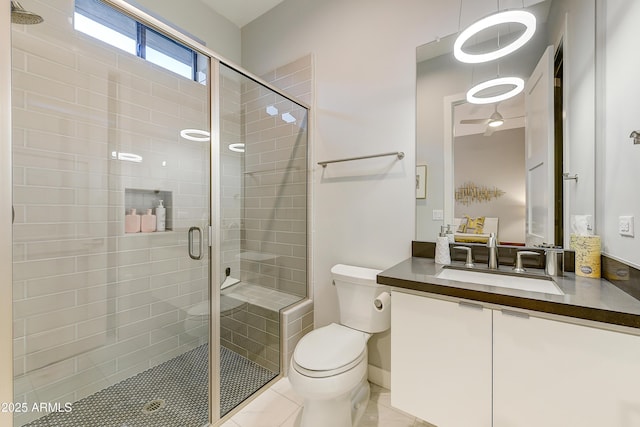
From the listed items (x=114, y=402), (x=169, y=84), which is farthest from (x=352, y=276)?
(x=169, y=84)

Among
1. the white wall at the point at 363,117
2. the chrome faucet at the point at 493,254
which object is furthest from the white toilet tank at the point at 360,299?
the chrome faucet at the point at 493,254

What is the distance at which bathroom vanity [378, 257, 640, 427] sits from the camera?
0.78 meters

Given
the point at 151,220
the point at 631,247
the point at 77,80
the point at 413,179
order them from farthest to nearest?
1. the point at 151,220
2. the point at 413,179
3. the point at 77,80
4. the point at 631,247

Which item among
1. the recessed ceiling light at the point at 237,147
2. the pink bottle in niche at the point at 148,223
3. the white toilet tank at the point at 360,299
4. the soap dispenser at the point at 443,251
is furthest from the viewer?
the recessed ceiling light at the point at 237,147

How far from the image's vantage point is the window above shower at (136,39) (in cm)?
146

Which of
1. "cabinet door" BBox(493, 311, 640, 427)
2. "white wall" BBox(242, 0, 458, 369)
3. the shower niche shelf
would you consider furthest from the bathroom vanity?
the shower niche shelf

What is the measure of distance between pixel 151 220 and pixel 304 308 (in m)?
1.28

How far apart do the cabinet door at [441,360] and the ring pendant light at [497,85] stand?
44.6 inches

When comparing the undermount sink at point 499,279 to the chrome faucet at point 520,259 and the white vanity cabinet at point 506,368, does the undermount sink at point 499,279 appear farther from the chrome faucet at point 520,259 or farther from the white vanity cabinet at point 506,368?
the white vanity cabinet at point 506,368

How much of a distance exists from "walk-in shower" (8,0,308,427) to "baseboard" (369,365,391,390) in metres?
0.67

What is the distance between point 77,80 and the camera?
154 cm

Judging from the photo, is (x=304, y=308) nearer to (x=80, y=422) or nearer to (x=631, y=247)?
(x=80, y=422)

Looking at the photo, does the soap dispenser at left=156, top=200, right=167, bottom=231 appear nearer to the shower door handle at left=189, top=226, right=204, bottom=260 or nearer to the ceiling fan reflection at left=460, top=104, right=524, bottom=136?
the shower door handle at left=189, top=226, right=204, bottom=260

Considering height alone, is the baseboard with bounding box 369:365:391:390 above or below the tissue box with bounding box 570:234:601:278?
below
